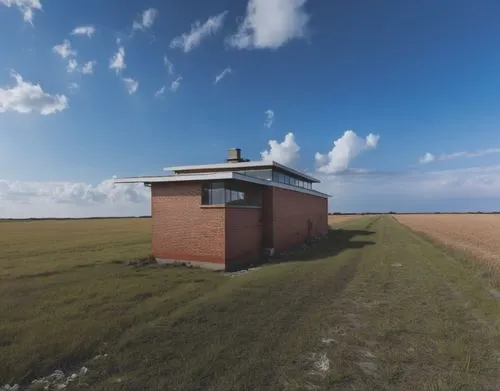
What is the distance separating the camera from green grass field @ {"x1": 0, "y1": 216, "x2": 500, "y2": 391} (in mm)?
6176

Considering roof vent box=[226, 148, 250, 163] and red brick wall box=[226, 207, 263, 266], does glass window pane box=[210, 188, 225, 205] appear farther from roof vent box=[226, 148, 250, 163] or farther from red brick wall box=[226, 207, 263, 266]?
roof vent box=[226, 148, 250, 163]

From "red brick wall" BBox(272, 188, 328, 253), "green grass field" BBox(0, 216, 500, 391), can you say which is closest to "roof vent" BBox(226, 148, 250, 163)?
"red brick wall" BBox(272, 188, 328, 253)

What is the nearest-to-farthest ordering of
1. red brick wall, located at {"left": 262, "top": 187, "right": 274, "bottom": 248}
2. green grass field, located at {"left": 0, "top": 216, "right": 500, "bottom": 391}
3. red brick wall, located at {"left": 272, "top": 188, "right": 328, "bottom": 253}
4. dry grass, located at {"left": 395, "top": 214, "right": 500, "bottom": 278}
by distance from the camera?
green grass field, located at {"left": 0, "top": 216, "right": 500, "bottom": 391} → dry grass, located at {"left": 395, "top": 214, "right": 500, "bottom": 278} → red brick wall, located at {"left": 262, "top": 187, "right": 274, "bottom": 248} → red brick wall, located at {"left": 272, "top": 188, "right": 328, "bottom": 253}

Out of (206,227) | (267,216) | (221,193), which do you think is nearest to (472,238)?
(267,216)

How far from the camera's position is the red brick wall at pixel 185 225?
1758 cm

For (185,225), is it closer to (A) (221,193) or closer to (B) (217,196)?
(B) (217,196)

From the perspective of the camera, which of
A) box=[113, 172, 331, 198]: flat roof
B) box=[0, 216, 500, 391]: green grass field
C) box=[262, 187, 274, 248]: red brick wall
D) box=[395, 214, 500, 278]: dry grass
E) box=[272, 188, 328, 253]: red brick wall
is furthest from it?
box=[272, 188, 328, 253]: red brick wall

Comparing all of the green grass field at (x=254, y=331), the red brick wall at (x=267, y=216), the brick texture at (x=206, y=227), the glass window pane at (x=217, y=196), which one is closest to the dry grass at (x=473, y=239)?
the green grass field at (x=254, y=331)

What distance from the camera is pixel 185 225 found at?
18.4m

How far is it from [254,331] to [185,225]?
1070 cm

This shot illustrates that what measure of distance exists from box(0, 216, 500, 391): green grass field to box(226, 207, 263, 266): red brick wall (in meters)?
2.67

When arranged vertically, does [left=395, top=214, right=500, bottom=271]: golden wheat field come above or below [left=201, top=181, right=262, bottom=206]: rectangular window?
below

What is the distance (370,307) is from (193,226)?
9.97m

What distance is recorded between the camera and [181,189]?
740 inches
